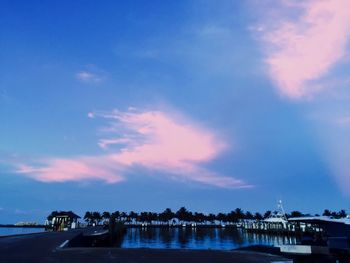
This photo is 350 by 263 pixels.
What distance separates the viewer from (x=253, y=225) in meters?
198

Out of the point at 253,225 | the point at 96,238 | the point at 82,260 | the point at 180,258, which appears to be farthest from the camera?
the point at 253,225

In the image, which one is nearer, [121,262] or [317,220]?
[121,262]

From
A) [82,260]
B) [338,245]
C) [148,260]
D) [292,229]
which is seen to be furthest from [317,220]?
[292,229]

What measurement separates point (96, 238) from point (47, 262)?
122 ft

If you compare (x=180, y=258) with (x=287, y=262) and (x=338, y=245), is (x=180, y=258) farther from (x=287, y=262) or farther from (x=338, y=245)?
(x=338, y=245)

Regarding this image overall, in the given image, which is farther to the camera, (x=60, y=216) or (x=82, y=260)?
(x=60, y=216)

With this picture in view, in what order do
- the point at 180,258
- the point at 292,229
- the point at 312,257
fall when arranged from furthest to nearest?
1. the point at 292,229
2. the point at 312,257
3. the point at 180,258

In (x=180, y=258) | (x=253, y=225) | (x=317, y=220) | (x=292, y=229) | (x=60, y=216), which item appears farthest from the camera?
(x=253, y=225)

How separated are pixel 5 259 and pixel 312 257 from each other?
20.1 metres

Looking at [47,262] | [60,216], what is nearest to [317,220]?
[47,262]

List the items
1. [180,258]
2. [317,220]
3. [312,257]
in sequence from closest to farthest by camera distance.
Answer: [180,258], [312,257], [317,220]

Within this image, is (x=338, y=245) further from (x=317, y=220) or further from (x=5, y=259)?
(x=5, y=259)

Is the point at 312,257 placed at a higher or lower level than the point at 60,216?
lower

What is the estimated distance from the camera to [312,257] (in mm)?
24062
